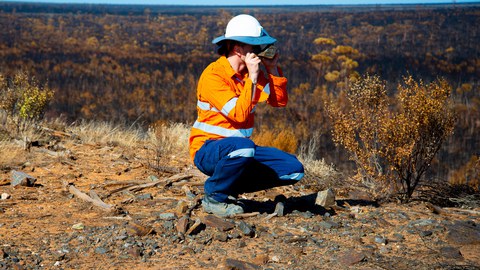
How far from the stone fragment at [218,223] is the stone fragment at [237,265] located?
0.53 metres

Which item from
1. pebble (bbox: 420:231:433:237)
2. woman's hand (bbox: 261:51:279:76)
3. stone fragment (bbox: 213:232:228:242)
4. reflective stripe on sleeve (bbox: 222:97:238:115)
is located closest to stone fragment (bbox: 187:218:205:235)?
stone fragment (bbox: 213:232:228:242)

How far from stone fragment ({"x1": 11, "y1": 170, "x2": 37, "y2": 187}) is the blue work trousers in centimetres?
175

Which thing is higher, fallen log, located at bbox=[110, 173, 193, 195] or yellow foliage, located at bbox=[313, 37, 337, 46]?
fallen log, located at bbox=[110, 173, 193, 195]

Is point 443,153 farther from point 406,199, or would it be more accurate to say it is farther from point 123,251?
point 123,251

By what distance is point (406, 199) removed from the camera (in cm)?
526

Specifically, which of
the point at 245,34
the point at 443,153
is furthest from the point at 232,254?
the point at 443,153

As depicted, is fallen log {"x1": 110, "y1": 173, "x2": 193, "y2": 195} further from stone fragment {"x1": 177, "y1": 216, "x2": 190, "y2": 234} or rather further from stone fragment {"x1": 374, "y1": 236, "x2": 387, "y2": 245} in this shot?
stone fragment {"x1": 374, "y1": 236, "x2": 387, "y2": 245}

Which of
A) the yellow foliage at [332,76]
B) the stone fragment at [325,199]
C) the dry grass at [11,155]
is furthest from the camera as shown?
the yellow foliage at [332,76]

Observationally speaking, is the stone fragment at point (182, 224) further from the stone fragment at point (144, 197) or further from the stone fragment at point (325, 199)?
the stone fragment at point (325, 199)

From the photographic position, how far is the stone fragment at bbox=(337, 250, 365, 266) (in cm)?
355

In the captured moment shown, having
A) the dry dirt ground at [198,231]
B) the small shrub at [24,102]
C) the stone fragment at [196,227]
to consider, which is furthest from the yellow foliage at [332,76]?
the stone fragment at [196,227]

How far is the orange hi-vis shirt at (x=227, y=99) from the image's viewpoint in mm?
3963

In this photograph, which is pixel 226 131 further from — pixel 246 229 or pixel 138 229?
pixel 138 229

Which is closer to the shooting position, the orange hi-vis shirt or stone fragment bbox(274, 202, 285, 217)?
the orange hi-vis shirt
